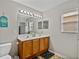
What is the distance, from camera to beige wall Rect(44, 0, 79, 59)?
262cm

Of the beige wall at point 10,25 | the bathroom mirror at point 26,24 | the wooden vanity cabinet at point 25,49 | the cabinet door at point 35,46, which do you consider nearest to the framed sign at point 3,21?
the beige wall at point 10,25

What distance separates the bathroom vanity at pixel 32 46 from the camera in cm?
252

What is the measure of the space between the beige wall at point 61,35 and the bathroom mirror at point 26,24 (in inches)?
33.3

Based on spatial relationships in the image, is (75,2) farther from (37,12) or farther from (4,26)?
(4,26)

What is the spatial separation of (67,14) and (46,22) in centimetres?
126

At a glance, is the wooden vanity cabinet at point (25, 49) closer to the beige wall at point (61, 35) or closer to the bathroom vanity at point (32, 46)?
the bathroom vanity at point (32, 46)

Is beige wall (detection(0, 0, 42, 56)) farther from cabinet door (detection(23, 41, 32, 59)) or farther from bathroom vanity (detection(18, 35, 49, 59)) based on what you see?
cabinet door (detection(23, 41, 32, 59))

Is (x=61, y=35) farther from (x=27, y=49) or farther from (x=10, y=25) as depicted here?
(x=10, y=25)

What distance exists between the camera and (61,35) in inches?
121

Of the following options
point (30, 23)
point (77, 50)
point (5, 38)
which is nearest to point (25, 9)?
point (30, 23)

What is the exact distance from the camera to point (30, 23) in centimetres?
337

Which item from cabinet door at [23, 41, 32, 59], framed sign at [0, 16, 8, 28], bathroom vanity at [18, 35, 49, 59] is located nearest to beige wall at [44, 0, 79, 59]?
bathroom vanity at [18, 35, 49, 59]

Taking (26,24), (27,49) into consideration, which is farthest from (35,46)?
(26,24)

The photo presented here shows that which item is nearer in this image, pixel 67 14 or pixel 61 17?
pixel 67 14
